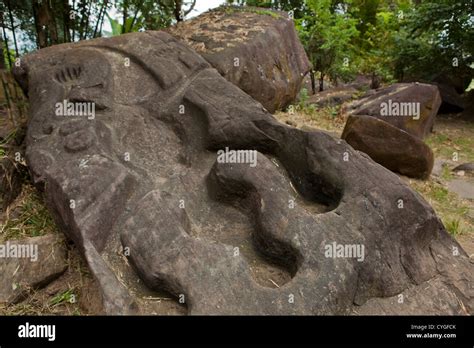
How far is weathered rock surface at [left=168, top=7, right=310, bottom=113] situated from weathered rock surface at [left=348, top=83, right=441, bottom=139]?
1.27m

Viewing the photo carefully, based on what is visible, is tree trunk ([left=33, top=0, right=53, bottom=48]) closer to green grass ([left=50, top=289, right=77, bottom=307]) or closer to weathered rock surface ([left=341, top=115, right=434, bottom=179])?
green grass ([left=50, top=289, right=77, bottom=307])

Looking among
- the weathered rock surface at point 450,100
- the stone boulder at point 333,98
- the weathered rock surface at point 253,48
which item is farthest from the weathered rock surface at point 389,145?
the weathered rock surface at point 450,100

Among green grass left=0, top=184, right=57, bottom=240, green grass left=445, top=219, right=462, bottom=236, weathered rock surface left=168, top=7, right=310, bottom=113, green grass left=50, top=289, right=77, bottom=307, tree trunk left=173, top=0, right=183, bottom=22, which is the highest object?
tree trunk left=173, top=0, right=183, bottom=22

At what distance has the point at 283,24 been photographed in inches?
275

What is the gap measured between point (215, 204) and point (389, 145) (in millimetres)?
2940

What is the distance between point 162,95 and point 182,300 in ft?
6.88

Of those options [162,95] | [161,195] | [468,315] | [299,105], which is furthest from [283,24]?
[468,315]

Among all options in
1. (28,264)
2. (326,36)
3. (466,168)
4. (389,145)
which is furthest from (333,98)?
(28,264)

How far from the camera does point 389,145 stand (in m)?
5.46

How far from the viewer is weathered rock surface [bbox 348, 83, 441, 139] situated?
262 inches

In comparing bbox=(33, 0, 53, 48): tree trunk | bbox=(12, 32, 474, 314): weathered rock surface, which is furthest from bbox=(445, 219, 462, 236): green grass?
bbox=(33, 0, 53, 48): tree trunk

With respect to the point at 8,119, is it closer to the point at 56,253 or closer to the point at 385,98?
the point at 56,253

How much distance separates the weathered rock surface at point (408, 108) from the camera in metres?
6.66

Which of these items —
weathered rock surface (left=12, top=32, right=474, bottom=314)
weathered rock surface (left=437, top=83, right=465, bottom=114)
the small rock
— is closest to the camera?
weathered rock surface (left=12, top=32, right=474, bottom=314)
